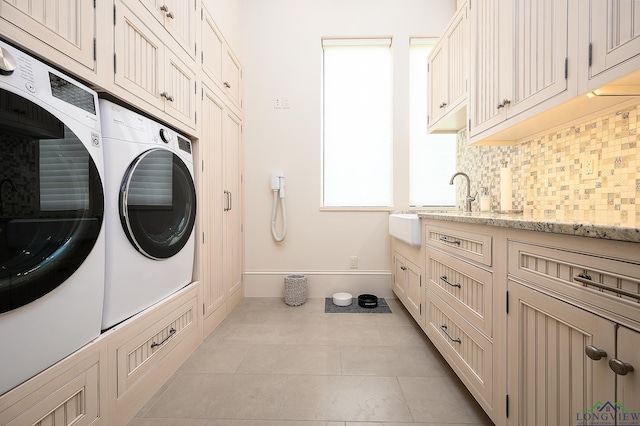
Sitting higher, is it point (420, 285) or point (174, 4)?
point (174, 4)

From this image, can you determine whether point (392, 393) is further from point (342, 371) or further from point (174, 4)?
point (174, 4)

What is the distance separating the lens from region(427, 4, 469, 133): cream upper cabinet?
75.1 inches

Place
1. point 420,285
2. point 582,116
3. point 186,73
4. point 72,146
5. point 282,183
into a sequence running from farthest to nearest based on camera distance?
point 282,183
point 420,285
point 186,73
point 582,116
point 72,146

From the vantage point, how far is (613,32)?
34.6 inches

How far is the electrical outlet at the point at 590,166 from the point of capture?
49.2 inches

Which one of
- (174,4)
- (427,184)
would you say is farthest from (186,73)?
(427,184)

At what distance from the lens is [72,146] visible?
915mm

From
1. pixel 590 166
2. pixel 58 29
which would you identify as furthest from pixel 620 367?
pixel 58 29

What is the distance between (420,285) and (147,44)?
2.12 meters

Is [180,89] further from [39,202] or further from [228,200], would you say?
[39,202]

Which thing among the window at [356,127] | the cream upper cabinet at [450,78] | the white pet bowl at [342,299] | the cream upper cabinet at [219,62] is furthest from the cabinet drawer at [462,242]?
the cream upper cabinet at [219,62]

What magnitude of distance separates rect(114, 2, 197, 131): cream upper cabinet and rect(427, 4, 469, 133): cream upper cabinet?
5.98 ft

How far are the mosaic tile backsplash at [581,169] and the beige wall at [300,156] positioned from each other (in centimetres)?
120

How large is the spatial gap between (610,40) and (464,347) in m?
1.28
